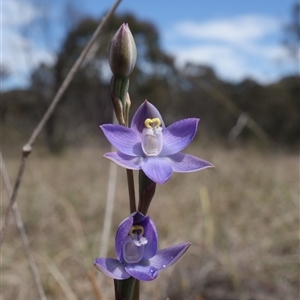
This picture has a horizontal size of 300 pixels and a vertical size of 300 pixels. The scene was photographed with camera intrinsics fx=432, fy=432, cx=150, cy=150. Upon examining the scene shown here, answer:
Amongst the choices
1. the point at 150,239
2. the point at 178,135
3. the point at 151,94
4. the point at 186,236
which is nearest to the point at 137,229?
the point at 150,239

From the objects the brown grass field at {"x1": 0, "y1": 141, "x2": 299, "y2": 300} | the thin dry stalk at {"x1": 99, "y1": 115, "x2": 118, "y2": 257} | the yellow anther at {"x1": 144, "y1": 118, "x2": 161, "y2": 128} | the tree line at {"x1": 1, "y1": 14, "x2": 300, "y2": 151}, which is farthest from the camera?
the tree line at {"x1": 1, "y1": 14, "x2": 300, "y2": 151}

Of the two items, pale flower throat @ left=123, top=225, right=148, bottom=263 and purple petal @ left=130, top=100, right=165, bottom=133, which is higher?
purple petal @ left=130, top=100, right=165, bottom=133

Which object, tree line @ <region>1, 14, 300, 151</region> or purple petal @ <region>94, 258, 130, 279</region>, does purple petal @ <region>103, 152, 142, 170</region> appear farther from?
tree line @ <region>1, 14, 300, 151</region>

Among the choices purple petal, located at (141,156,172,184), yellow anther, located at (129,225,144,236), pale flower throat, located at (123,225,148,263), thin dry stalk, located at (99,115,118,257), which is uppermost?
purple petal, located at (141,156,172,184)

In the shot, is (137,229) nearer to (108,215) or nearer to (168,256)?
(168,256)

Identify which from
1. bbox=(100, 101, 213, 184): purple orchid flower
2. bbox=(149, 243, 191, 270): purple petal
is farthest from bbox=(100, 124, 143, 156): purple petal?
bbox=(149, 243, 191, 270): purple petal

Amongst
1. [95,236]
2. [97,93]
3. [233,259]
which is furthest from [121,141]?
[97,93]
